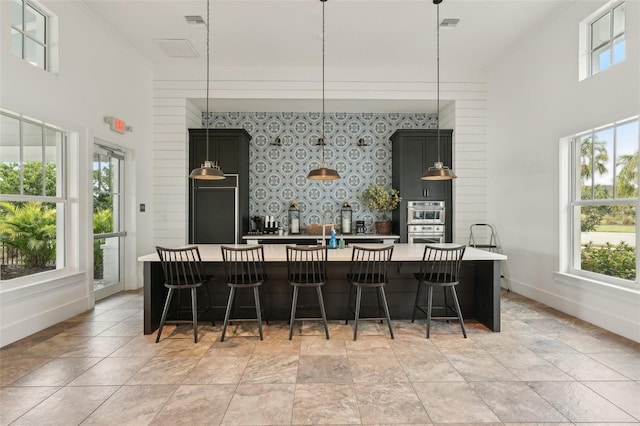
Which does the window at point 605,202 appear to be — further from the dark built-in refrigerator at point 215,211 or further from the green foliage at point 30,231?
the green foliage at point 30,231

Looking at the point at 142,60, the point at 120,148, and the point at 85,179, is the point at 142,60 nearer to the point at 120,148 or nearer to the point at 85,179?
the point at 120,148

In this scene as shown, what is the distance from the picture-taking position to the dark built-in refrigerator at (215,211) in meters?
5.77

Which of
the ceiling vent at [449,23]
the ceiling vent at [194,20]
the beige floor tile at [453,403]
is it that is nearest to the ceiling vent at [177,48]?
the ceiling vent at [194,20]

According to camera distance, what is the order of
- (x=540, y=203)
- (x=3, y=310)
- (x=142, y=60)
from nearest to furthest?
(x=3, y=310) < (x=540, y=203) < (x=142, y=60)

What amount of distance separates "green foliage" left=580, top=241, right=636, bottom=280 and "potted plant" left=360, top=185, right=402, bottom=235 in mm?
2694

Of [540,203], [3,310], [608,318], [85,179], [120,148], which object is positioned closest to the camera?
[3,310]

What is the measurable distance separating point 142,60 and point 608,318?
6908mm

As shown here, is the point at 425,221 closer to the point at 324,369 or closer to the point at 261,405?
the point at 324,369

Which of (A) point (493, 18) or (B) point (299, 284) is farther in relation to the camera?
(A) point (493, 18)

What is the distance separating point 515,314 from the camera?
13.5 ft

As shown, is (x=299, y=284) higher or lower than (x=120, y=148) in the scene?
lower

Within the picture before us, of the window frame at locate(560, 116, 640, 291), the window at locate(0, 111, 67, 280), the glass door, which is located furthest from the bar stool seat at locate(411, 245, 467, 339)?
the glass door

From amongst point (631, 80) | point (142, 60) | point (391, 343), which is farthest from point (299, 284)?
point (142, 60)

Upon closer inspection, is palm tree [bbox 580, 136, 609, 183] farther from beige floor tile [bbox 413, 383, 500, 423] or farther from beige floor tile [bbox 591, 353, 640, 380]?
beige floor tile [bbox 413, 383, 500, 423]
